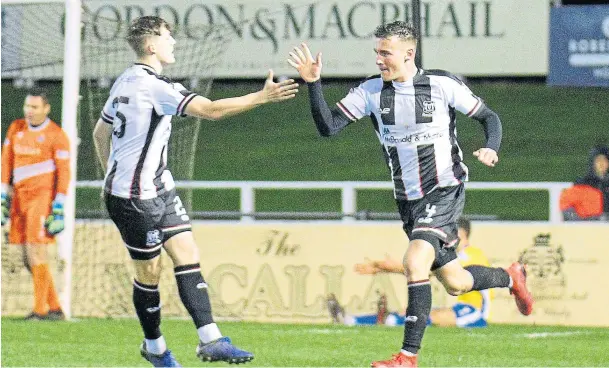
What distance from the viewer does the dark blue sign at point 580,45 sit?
2355 cm

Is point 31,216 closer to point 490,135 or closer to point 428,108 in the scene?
point 428,108

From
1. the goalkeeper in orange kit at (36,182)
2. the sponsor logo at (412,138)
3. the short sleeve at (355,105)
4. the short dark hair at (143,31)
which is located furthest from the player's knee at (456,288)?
the goalkeeper in orange kit at (36,182)

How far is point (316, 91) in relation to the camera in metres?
8.41

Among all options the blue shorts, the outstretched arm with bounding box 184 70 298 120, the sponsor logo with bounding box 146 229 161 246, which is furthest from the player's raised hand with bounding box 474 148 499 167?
the blue shorts

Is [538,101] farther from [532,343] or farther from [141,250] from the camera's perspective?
[141,250]

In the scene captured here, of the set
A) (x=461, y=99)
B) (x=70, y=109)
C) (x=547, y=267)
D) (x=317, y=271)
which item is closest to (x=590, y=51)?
(x=547, y=267)

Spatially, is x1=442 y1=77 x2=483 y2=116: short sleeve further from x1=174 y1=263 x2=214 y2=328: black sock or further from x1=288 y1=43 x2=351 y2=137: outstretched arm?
x1=174 y1=263 x2=214 y2=328: black sock

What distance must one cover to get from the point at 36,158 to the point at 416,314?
5453 millimetres

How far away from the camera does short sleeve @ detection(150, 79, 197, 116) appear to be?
315 inches

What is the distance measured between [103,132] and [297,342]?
126 inches

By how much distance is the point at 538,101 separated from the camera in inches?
1117

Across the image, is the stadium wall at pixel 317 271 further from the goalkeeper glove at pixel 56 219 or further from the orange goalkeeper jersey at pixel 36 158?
the goalkeeper glove at pixel 56 219

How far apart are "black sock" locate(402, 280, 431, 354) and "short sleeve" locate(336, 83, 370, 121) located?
1.04 metres

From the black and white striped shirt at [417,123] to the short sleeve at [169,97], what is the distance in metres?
1.09
